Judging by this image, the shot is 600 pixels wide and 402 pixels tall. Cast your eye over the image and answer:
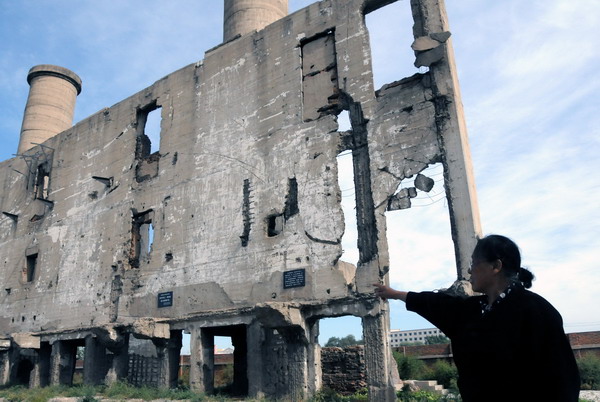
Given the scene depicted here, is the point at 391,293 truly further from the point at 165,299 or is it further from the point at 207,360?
the point at 165,299

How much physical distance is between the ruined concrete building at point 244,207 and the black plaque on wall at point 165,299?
4 centimetres

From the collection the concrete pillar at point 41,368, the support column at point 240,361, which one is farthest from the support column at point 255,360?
the concrete pillar at point 41,368

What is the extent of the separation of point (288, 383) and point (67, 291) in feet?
28.7

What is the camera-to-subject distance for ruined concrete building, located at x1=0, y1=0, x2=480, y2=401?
996 cm

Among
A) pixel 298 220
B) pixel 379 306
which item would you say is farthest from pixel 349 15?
pixel 379 306

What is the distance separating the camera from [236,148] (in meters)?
12.7

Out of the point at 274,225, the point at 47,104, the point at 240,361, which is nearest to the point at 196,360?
the point at 274,225

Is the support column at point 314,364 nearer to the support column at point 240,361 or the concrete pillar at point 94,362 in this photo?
the support column at point 240,361

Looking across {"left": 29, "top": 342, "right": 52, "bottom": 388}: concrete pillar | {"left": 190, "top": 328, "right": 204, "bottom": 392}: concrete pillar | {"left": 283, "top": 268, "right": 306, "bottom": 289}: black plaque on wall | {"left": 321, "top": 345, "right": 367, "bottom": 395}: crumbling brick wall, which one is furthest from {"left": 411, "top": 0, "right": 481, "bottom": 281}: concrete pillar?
{"left": 29, "top": 342, "right": 52, "bottom": 388}: concrete pillar

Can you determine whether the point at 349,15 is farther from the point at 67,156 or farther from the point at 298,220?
the point at 67,156

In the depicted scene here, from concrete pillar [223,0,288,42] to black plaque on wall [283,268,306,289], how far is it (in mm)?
7501

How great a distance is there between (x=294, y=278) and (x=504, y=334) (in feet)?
29.1

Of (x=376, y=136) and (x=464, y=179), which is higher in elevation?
(x=376, y=136)

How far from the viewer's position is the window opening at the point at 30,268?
17.2 meters
